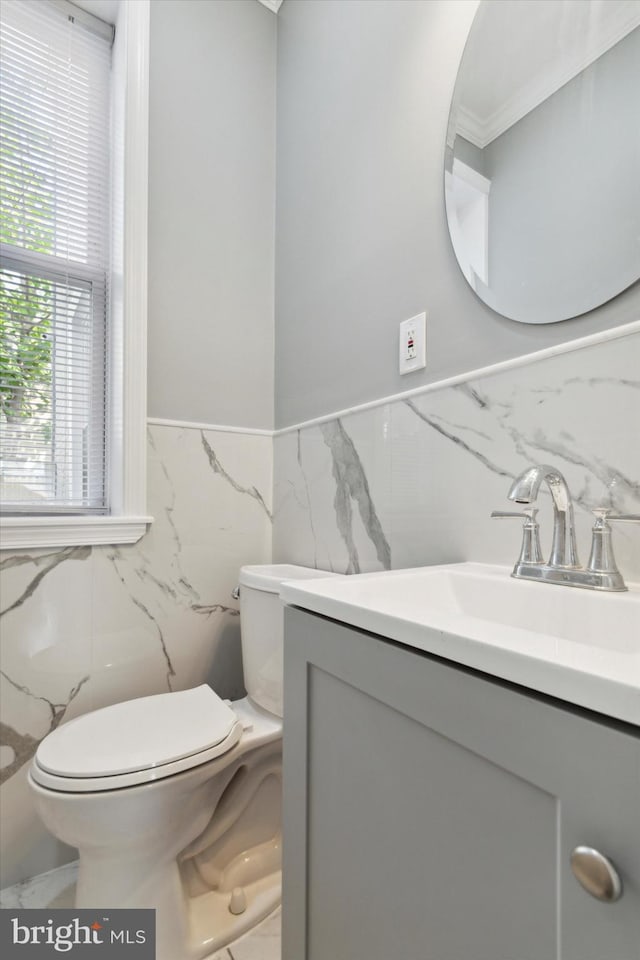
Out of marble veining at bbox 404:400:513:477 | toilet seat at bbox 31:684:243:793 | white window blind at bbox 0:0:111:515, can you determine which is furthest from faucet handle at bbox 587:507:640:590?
white window blind at bbox 0:0:111:515

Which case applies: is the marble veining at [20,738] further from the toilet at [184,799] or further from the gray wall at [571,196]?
the gray wall at [571,196]

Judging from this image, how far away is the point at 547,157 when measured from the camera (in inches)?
31.6

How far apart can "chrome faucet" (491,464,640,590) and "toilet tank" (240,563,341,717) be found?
56cm

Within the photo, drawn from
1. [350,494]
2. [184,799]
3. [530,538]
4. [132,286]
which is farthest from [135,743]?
[132,286]

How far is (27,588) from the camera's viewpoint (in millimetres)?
1224

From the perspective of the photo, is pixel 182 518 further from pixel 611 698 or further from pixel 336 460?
pixel 611 698

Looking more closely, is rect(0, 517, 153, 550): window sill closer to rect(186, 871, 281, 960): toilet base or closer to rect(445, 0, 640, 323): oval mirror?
rect(186, 871, 281, 960): toilet base

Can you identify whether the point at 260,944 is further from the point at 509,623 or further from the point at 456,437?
the point at 456,437

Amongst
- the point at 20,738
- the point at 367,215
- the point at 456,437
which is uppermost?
the point at 367,215

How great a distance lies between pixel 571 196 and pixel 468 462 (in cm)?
46

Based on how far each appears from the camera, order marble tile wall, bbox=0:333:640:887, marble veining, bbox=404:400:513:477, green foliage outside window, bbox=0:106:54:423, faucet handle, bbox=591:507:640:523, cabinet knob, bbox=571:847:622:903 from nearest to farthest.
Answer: cabinet knob, bbox=571:847:622:903, faucet handle, bbox=591:507:640:523, marble tile wall, bbox=0:333:640:887, marble veining, bbox=404:400:513:477, green foliage outside window, bbox=0:106:54:423

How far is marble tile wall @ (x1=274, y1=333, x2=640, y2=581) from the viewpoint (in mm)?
695

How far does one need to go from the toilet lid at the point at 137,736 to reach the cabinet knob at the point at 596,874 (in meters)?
0.80

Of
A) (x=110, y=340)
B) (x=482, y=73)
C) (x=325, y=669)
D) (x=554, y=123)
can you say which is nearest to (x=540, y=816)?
(x=325, y=669)
